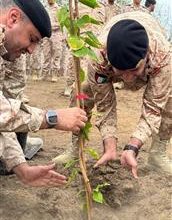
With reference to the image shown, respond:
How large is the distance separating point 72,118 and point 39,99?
5.29 m

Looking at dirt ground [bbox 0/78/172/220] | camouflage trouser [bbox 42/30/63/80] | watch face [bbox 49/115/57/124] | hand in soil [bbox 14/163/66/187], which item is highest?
watch face [bbox 49/115/57/124]

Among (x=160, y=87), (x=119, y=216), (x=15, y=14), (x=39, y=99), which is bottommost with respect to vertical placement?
(x=39, y=99)

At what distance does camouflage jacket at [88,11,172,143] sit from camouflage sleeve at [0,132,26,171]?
65 cm

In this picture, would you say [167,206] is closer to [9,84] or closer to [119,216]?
[119,216]

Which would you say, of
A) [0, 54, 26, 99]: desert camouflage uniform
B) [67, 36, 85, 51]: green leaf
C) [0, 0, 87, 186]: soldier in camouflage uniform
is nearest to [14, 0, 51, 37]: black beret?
[0, 0, 87, 186]: soldier in camouflage uniform

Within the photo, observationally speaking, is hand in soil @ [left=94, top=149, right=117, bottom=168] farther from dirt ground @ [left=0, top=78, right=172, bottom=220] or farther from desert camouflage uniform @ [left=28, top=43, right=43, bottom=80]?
desert camouflage uniform @ [left=28, top=43, right=43, bottom=80]

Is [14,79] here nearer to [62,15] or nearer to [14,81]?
[14,81]

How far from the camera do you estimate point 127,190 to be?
353cm

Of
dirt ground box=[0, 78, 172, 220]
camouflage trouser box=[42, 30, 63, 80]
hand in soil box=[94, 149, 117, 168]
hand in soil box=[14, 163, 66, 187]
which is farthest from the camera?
camouflage trouser box=[42, 30, 63, 80]

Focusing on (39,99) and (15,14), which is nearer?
(15,14)

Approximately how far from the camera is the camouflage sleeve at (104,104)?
3.30 m

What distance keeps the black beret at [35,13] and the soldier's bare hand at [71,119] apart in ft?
1.66

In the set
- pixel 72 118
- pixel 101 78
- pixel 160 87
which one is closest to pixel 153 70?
A: pixel 160 87

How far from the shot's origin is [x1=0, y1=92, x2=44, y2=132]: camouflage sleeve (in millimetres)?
2432
